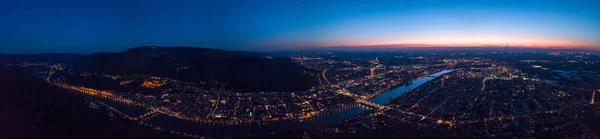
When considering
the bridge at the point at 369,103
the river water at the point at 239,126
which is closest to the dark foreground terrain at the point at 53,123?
the river water at the point at 239,126

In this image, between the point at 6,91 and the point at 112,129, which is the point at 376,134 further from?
the point at 6,91

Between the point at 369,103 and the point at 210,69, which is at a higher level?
the point at 210,69

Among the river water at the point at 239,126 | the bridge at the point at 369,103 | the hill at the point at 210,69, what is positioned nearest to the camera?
the river water at the point at 239,126

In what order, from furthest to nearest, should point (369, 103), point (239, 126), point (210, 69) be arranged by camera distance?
point (210, 69)
point (369, 103)
point (239, 126)

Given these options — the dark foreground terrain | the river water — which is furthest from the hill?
the dark foreground terrain

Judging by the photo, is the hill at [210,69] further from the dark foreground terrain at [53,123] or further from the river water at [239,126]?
the dark foreground terrain at [53,123]

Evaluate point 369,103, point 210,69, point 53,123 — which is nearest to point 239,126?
point 53,123

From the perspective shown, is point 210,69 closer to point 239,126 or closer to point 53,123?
point 239,126

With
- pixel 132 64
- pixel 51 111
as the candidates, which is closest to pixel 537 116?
pixel 51 111

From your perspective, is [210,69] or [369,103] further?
[210,69]

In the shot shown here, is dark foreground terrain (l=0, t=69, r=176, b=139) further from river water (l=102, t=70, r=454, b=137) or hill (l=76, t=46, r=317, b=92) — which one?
hill (l=76, t=46, r=317, b=92)

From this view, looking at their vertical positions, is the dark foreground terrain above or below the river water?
above

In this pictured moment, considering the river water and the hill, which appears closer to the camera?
the river water
